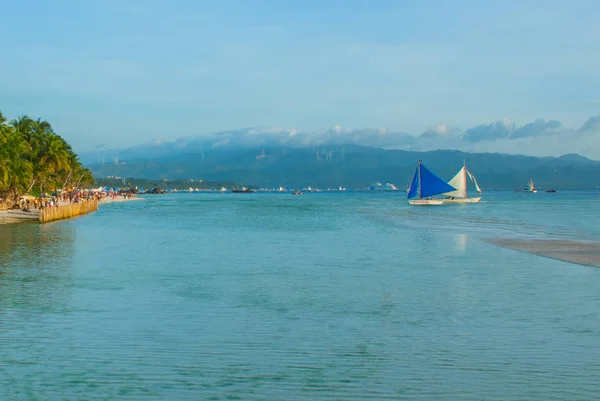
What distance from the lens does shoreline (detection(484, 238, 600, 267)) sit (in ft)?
83.8

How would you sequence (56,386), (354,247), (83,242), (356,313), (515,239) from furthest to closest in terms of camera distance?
(515,239) → (83,242) → (354,247) → (356,313) → (56,386)

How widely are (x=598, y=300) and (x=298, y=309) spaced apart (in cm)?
705

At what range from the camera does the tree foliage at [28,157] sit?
5925 cm

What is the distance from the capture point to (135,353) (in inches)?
432

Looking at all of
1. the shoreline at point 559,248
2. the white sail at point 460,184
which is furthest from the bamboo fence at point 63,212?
the white sail at point 460,184

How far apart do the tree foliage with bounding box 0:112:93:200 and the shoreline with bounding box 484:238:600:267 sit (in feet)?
129

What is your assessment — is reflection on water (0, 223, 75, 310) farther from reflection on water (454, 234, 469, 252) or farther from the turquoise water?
reflection on water (454, 234, 469, 252)

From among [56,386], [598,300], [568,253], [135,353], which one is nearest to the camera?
[56,386]

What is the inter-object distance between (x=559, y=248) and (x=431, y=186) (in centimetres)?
6987

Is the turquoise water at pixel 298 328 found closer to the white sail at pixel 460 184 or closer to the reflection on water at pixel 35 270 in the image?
the reflection on water at pixel 35 270

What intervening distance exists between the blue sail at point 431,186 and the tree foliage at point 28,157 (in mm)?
49051

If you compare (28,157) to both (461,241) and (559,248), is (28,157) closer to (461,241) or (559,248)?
(461,241)

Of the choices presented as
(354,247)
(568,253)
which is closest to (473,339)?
(568,253)

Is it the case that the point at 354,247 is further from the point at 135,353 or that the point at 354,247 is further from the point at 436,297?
the point at 135,353
